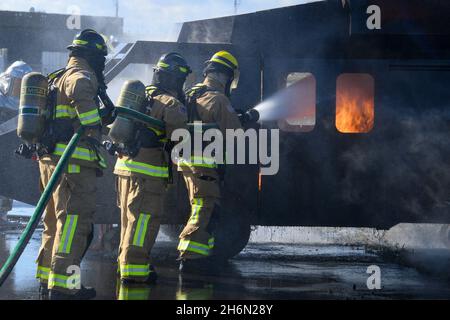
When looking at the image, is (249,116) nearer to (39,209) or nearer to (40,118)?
(40,118)

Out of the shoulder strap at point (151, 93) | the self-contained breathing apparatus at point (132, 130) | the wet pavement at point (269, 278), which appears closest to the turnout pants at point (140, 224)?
the wet pavement at point (269, 278)

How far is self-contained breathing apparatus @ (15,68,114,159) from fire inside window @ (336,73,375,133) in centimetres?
297

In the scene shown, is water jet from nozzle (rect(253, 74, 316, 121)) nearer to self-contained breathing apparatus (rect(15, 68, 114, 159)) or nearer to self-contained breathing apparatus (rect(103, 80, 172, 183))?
self-contained breathing apparatus (rect(103, 80, 172, 183))

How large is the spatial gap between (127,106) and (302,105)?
92.9 inches

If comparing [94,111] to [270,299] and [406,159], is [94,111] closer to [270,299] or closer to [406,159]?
[270,299]

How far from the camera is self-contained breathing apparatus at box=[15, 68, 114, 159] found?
257 inches

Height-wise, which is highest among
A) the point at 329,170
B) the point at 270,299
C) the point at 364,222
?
the point at 329,170

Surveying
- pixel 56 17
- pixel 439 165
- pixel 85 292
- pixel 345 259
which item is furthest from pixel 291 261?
pixel 56 17

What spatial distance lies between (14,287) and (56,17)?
23.2 metres

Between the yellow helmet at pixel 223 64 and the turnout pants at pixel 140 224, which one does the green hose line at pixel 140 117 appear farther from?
the yellow helmet at pixel 223 64

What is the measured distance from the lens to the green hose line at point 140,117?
6973mm

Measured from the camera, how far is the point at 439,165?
28.2 ft

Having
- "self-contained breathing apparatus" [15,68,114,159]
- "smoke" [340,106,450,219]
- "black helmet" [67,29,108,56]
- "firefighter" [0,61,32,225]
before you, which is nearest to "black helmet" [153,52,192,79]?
"black helmet" [67,29,108,56]

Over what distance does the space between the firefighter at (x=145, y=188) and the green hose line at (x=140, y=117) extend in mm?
66
